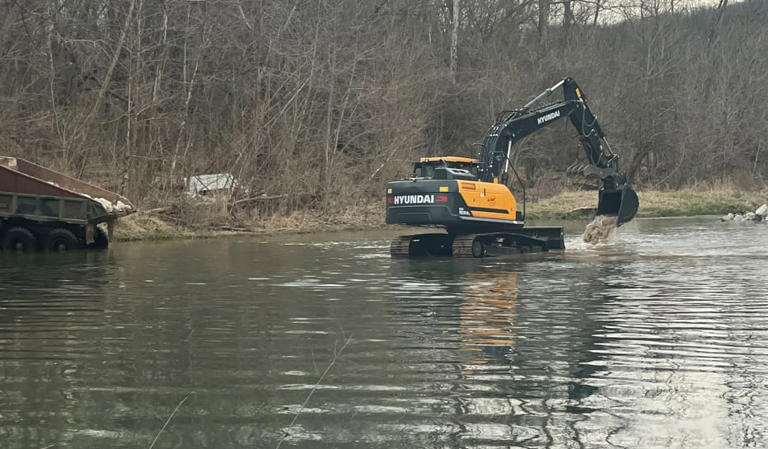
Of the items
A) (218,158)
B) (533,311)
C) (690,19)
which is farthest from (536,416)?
(690,19)

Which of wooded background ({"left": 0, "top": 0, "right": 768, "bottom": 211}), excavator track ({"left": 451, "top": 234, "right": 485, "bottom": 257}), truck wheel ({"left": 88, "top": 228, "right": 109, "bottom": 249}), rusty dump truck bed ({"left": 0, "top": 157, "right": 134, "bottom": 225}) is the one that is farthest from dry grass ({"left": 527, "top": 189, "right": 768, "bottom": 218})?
rusty dump truck bed ({"left": 0, "top": 157, "right": 134, "bottom": 225})

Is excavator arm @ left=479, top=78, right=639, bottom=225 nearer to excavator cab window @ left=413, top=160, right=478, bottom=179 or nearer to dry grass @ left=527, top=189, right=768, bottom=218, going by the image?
excavator cab window @ left=413, top=160, right=478, bottom=179

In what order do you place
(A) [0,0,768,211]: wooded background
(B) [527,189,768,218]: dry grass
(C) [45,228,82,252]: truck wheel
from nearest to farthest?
1. (C) [45,228,82,252]: truck wheel
2. (A) [0,0,768,211]: wooded background
3. (B) [527,189,768,218]: dry grass

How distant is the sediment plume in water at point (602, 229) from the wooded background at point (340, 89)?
12.5 meters

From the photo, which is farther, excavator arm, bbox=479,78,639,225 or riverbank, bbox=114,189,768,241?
riverbank, bbox=114,189,768,241

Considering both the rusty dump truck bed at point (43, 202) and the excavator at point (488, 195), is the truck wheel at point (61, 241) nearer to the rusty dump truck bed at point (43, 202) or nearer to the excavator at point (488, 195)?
the rusty dump truck bed at point (43, 202)

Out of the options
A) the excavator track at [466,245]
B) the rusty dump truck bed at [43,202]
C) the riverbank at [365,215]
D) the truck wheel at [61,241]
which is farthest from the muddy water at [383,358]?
the riverbank at [365,215]

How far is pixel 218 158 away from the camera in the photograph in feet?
133

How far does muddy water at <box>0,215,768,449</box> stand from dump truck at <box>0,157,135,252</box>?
230 inches

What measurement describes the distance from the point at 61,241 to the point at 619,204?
14381 mm

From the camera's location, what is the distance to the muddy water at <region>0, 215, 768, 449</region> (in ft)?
26.3

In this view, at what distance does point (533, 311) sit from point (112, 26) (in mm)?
27564

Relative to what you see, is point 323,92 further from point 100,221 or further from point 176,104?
point 100,221

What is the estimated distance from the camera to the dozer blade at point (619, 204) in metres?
31.4
